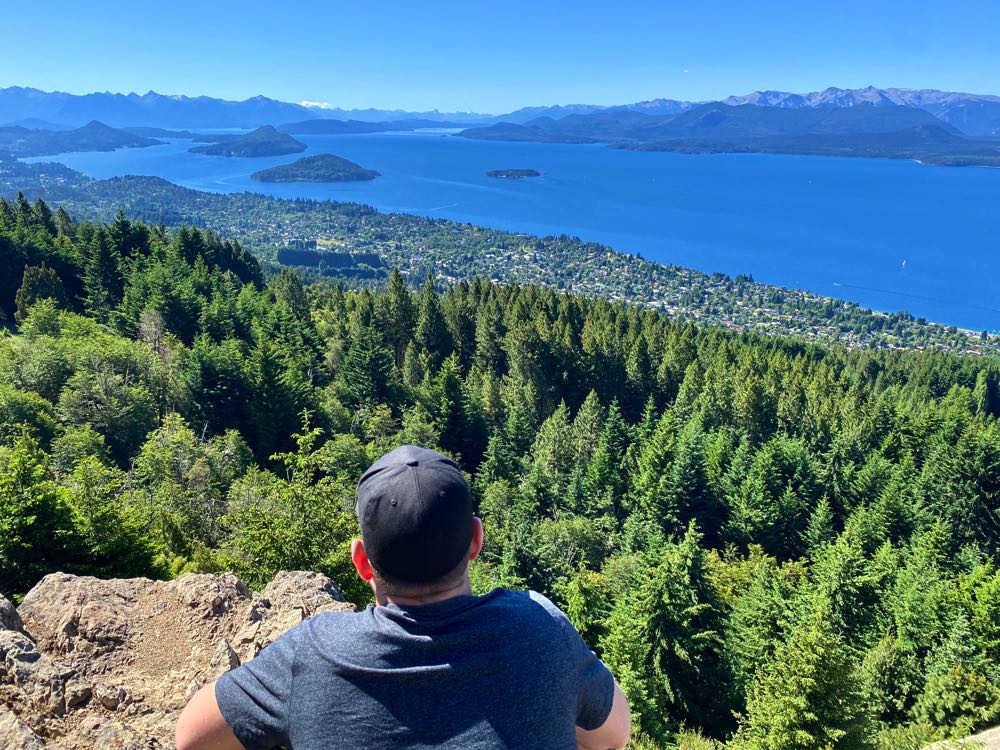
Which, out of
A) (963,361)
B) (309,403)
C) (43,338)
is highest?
(43,338)

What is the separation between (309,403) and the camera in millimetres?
40438

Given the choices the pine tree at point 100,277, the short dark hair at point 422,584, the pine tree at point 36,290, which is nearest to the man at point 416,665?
the short dark hair at point 422,584

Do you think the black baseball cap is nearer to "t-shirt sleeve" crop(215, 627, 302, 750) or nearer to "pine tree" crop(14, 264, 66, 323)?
"t-shirt sleeve" crop(215, 627, 302, 750)

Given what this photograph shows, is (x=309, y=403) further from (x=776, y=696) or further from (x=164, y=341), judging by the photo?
(x=776, y=696)

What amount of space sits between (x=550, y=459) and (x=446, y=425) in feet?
28.5

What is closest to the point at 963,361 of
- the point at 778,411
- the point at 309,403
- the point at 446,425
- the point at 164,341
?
the point at 778,411

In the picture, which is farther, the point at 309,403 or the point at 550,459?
the point at 550,459

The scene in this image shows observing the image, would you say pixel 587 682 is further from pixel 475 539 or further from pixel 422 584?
pixel 422 584

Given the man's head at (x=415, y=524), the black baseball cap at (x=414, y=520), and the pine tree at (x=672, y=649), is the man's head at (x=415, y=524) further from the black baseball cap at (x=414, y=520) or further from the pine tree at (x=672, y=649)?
the pine tree at (x=672, y=649)

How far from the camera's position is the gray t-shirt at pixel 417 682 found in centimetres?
222

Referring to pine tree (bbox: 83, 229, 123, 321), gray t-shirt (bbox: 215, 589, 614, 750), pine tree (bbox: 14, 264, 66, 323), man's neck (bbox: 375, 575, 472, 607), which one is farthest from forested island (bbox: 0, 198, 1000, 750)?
man's neck (bbox: 375, 575, 472, 607)

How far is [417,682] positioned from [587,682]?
33.1 inches

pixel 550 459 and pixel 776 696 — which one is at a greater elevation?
pixel 776 696

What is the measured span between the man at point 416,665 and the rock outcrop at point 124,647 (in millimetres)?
4123
